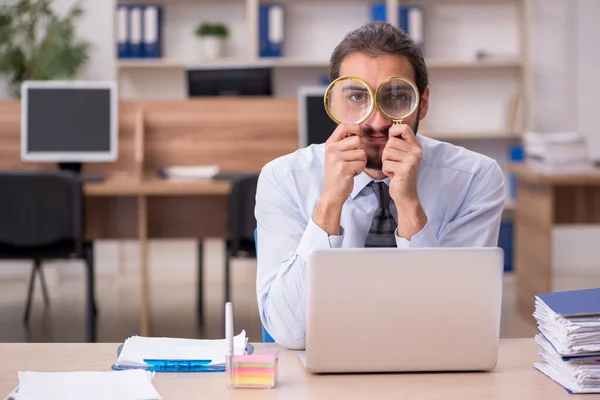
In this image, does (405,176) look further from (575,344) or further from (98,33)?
(98,33)

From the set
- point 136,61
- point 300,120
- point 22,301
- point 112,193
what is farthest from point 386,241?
point 136,61

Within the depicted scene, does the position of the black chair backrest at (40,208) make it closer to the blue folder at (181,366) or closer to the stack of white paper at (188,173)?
the stack of white paper at (188,173)

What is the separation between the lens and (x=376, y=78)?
1705 mm

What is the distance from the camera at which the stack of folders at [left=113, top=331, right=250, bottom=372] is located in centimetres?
136

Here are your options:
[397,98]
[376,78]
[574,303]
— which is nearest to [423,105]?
[376,78]

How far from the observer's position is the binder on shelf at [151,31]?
5.67 metres

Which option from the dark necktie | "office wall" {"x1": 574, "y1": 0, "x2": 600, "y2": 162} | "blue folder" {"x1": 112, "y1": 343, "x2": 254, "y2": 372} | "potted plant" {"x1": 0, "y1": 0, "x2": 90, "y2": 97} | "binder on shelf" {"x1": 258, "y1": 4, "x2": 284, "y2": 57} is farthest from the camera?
"office wall" {"x1": 574, "y1": 0, "x2": 600, "y2": 162}

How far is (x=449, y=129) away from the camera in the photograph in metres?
6.04

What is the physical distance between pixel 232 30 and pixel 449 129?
1.54 m

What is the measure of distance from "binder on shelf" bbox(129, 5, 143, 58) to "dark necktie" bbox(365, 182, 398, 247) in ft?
13.8

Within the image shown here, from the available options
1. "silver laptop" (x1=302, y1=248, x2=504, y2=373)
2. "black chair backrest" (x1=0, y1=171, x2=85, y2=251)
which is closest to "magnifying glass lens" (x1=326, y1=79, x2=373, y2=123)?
"silver laptop" (x1=302, y1=248, x2=504, y2=373)

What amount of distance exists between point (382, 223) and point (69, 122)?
2.97 m

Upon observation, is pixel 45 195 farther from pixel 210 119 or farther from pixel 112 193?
pixel 210 119

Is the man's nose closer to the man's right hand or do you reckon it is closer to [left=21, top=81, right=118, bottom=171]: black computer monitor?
the man's right hand
